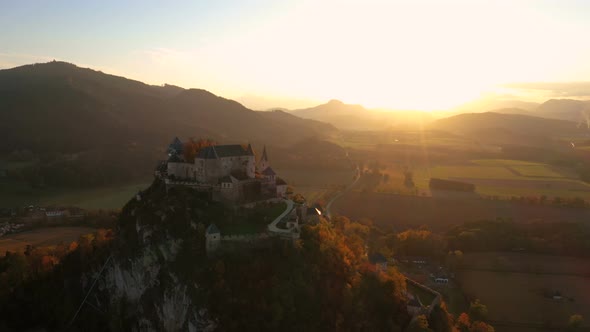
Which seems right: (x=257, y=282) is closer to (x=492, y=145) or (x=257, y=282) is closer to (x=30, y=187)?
(x=30, y=187)

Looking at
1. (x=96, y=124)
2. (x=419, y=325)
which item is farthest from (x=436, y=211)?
(x=96, y=124)

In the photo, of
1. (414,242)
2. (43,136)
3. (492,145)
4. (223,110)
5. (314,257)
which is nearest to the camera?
(314,257)

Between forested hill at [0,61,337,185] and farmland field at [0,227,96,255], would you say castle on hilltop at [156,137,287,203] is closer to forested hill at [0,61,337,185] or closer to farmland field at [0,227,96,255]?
farmland field at [0,227,96,255]

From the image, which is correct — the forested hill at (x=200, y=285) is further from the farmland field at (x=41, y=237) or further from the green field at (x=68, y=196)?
the green field at (x=68, y=196)

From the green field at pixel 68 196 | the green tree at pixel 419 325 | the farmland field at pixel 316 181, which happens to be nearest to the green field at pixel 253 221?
the green tree at pixel 419 325

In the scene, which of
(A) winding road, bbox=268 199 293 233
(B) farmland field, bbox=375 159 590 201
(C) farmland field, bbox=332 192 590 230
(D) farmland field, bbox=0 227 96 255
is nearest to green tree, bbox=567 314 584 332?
(A) winding road, bbox=268 199 293 233

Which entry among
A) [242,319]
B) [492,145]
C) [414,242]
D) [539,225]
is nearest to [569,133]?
[492,145]
